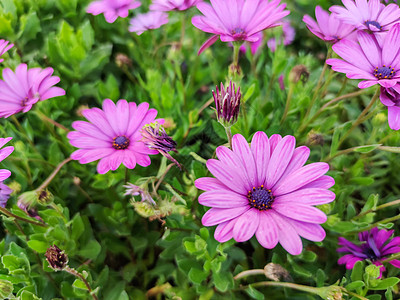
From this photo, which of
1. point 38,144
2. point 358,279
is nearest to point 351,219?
point 358,279

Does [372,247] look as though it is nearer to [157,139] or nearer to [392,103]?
[392,103]

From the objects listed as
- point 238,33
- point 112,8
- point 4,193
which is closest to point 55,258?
point 4,193

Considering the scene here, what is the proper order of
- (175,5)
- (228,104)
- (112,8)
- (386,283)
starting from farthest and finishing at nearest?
(112,8), (175,5), (386,283), (228,104)

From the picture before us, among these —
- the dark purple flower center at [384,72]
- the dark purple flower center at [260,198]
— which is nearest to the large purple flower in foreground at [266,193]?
the dark purple flower center at [260,198]

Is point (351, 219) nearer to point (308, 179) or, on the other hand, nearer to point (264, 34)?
point (308, 179)

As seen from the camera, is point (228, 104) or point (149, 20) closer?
point (228, 104)

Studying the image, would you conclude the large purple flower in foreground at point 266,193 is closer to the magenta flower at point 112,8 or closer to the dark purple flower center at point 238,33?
the dark purple flower center at point 238,33
